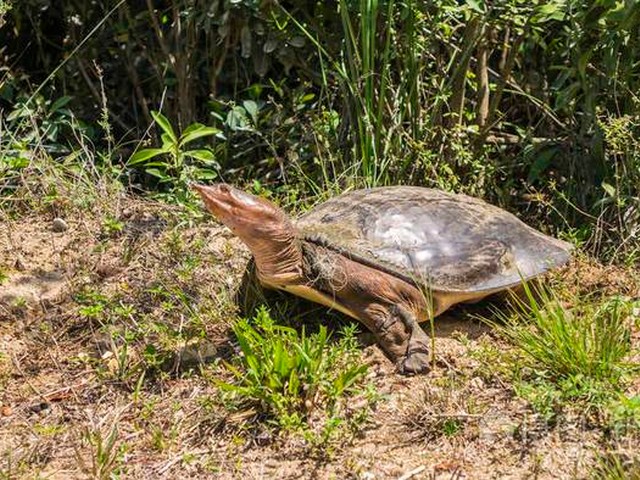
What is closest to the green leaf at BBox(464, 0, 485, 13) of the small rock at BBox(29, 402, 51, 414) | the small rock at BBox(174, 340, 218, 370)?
the small rock at BBox(174, 340, 218, 370)

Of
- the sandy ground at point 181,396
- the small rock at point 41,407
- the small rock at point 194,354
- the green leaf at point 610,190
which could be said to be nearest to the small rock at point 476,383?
the sandy ground at point 181,396

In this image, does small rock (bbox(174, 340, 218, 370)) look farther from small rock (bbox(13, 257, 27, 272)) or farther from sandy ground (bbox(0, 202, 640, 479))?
small rock (bbox(13, 257, 27, 272))

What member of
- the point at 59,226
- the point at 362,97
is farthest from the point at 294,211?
the point at 59,226

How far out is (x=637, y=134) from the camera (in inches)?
201

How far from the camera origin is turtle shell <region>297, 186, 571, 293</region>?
4238 mm

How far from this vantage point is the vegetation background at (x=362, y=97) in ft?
16.8

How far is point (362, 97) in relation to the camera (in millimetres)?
5363

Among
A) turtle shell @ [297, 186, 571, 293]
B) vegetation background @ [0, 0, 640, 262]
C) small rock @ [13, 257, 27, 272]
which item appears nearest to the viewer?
turtle shell @ [297, 186, 571, 293]

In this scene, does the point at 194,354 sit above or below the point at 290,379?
below

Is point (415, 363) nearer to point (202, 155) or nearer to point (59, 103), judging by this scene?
point (202, 155)

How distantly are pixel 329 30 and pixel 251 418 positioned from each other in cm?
252

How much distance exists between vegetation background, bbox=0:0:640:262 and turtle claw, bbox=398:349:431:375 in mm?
1199

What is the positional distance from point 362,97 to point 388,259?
54.2 inches

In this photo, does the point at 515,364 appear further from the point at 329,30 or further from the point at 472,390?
the point at 329,30
